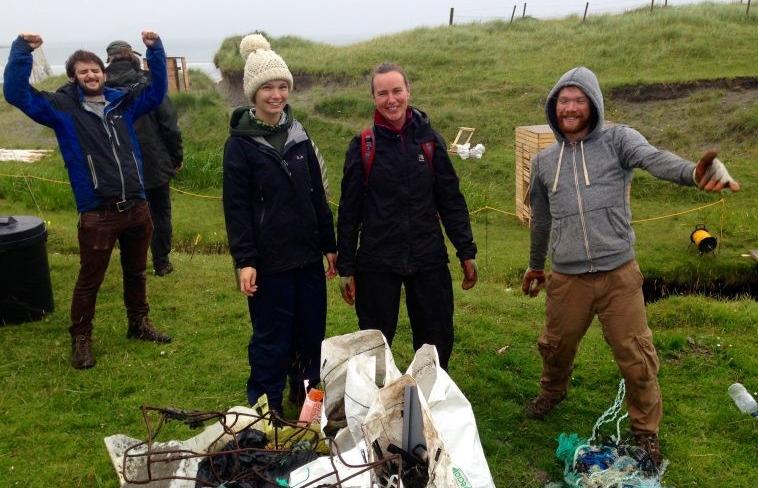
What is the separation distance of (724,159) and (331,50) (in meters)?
16.1

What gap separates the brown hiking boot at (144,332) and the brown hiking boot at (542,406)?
109 inches

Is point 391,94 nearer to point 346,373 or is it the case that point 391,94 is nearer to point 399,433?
point 346,373

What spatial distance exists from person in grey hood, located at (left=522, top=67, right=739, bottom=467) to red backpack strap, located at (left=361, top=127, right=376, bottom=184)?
88 centimetres

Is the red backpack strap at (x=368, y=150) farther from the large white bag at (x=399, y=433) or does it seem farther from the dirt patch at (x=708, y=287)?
the dirt patch at (x=708, y=287)

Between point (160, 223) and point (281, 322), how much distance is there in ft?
11.4

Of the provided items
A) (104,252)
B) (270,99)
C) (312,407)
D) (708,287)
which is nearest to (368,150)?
(270,99)

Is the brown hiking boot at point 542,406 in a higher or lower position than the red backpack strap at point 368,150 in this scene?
lower

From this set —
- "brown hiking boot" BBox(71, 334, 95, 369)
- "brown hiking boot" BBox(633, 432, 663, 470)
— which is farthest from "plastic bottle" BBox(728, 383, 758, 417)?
"brown hiking boot" BBox(71, 334, 95, 369)

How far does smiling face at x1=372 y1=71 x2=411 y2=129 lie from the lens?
3.24 m

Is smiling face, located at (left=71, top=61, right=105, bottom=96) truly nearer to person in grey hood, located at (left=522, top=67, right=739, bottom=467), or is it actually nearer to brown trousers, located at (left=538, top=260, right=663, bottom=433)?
person in grey hood, located at (left=522, top=67, right=739, bottom=467)

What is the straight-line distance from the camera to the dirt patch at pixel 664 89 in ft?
46.8

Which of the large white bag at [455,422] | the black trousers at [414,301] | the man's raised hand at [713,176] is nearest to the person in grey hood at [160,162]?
the black trousers at [414,301]

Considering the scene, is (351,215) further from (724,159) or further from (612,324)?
(724,159)

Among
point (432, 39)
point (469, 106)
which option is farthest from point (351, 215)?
point (432, 39)
